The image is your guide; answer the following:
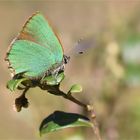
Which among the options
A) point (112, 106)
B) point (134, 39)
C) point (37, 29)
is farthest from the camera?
point (134, 39)

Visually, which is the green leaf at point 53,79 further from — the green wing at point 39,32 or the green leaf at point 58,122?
the green leaf at point 58,122

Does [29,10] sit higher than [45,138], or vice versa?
[29,10]

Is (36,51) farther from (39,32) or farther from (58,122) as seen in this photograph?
(58,122)

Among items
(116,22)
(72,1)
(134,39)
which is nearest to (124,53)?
(134,39)

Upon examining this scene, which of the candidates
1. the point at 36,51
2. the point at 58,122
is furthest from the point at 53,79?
the point at 58,122

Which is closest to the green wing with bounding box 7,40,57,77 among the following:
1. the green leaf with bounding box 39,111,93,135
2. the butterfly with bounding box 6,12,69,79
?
the butterfly with bounding box 6,12,69,79

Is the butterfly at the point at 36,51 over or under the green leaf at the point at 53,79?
over

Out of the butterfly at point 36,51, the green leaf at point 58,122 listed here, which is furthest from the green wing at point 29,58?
the green leaf at point 58,122

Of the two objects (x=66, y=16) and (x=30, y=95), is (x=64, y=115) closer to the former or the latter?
(x=30, y=95)

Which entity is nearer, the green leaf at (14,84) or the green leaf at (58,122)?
the green leaf at (14,84)
